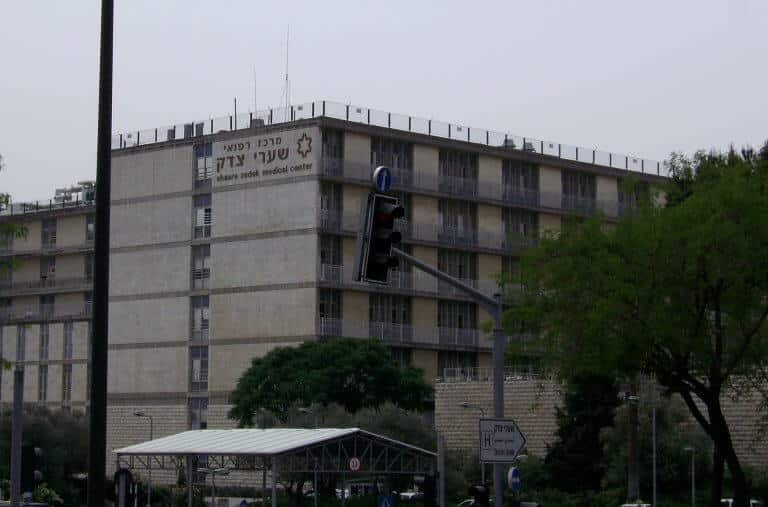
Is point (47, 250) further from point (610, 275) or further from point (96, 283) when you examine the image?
point (96, 283)

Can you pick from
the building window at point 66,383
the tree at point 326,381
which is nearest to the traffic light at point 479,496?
the tree at point 326,381

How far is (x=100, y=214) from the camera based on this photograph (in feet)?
52.4

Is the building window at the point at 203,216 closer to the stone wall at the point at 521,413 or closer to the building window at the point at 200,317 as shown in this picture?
the building window at the point at 200,317

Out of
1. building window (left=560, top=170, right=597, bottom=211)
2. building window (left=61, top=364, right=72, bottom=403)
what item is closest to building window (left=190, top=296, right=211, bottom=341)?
building window (left=61, top=364, right=72, bottom=403)

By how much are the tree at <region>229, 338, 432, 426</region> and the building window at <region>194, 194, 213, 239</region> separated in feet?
47.3

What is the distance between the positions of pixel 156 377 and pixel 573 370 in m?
56.1

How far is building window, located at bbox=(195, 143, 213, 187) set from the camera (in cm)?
9281

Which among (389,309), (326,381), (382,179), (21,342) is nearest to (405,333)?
(389,309)

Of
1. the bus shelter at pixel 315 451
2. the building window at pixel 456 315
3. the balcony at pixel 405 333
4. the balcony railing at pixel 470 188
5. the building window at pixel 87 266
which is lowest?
the bus shelter at pixel 315 451

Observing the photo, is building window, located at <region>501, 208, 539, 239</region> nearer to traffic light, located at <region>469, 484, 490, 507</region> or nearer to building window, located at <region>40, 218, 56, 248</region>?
building window, located at <region>40, 218, 56, 248</region>

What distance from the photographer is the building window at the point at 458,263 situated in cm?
9444

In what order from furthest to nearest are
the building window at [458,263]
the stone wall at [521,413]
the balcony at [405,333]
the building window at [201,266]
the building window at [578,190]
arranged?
the building window at [578,190] → the building window at [458,263] → the building window at [201,266] → the balcony at [405,333] → the stone wall at [521,413]

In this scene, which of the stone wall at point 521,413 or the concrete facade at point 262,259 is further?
the concrete facade at point 262,259

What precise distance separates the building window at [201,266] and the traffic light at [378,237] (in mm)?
72186
